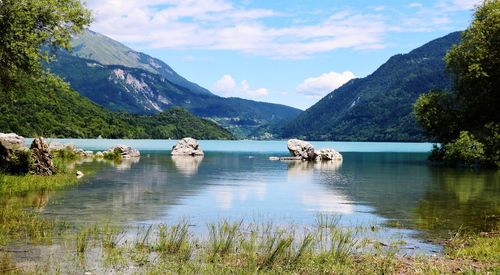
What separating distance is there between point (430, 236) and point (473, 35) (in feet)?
220

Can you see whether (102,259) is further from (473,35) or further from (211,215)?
(473,35)

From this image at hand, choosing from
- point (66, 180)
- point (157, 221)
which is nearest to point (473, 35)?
point (66, 180)

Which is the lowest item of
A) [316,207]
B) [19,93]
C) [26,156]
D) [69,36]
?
[316,207]

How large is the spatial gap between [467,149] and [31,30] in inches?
2542

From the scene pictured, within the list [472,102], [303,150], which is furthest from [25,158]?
[303,150]

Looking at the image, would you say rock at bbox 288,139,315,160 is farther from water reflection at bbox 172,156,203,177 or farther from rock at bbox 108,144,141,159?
rock at bbox 108,144,141,159

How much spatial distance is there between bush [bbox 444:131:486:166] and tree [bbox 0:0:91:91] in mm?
59551

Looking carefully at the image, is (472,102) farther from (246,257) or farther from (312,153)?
(246,257)

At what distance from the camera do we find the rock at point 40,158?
43.6 metres

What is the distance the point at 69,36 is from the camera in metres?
36.5

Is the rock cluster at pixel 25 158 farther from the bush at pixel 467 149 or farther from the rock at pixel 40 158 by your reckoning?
the bush at pixel 467 149

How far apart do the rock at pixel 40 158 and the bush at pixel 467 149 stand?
193 ft

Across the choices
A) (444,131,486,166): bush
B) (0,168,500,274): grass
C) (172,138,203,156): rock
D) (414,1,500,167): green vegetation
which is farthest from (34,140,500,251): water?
(172,138,203,156): rock

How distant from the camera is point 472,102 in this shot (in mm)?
83938
